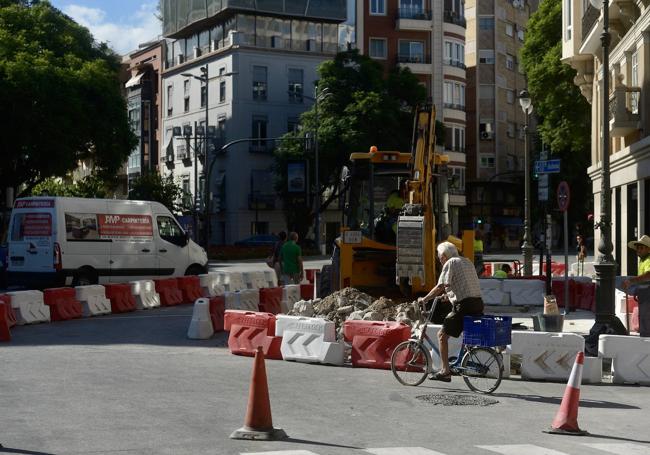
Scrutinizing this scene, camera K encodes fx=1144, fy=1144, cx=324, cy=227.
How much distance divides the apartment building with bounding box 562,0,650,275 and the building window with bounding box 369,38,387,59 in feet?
137

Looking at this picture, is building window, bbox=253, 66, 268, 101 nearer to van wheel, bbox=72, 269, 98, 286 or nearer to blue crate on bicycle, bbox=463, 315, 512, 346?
van wheel, bbox=72, 269, 98, 286

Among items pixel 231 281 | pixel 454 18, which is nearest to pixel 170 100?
pixel 454 18

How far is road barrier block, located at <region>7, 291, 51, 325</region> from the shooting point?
68.2ft

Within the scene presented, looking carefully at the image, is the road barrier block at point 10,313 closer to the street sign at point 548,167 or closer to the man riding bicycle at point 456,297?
the man riding bicycle at point 456,297

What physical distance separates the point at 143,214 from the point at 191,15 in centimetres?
4555

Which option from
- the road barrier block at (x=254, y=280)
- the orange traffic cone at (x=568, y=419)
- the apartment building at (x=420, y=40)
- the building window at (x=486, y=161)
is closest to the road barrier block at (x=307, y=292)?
the road barrier block at (x=254, y=280)

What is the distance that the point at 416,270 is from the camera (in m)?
18.7

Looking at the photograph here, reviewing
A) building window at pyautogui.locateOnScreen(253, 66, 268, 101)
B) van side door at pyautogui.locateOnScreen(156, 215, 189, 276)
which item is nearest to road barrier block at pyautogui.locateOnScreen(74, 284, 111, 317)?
van side door at pyautogui.locateOnScreen(156, 215, 189, 276)

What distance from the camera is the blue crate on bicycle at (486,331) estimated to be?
12.7m

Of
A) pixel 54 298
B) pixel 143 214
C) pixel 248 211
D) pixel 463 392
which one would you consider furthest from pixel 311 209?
pixel 463 392

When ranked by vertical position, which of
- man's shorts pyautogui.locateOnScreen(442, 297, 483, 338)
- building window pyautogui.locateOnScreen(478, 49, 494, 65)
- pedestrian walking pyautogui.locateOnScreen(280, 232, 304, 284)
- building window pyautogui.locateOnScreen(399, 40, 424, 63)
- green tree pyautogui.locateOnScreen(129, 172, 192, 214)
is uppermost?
building window pyautogui.locateOnScreen(478, 49, 494, 65)

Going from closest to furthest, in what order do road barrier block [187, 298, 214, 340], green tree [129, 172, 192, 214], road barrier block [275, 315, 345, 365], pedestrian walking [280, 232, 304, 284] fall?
road barrier block [275, 315, 345, 365]
road barrier block [187, 298, 214, 340]
pedestrian walking [280, 232, 304, 284]
green tree [129, 172, 192, 214]

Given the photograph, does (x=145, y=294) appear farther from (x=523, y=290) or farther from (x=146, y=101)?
(x=146, y=101)

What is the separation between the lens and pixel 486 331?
1269 centimetres
